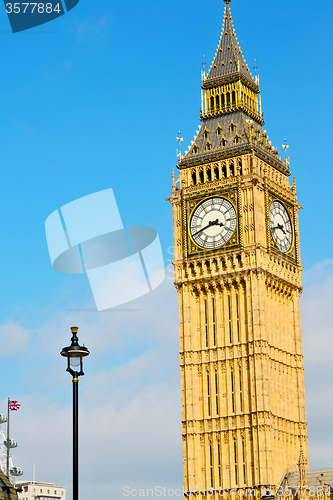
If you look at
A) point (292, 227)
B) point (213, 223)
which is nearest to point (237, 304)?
point (213, 223)

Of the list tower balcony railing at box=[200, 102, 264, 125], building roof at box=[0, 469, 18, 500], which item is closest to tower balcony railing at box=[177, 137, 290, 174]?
tower balcony railing at box=[200, 102, 264, 125]

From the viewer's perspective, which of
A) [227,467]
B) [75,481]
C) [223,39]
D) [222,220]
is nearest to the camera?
[75,481]

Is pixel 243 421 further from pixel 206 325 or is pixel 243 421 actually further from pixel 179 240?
pixel 179 240

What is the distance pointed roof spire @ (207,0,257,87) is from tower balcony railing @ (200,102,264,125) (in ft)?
10.6

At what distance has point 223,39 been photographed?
107562 mm

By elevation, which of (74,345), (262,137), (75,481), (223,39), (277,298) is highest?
(223,39)

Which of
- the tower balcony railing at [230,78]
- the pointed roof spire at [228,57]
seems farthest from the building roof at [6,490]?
the pointed roof spire at [228,57]

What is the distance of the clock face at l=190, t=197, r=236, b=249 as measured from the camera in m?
96.5

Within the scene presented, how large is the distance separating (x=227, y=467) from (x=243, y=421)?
14.2 ft

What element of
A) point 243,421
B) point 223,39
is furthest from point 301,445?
point 223,39

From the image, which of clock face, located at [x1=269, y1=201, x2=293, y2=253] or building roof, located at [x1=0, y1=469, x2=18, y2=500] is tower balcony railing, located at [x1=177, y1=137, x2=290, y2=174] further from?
building roof, located at [x1=0, y1=469, x2=18, y2=500]

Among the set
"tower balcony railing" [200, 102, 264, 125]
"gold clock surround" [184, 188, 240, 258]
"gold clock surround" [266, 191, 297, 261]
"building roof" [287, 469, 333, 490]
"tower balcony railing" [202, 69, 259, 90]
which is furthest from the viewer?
"tower balcony railing" [202, 69, 259, 90]

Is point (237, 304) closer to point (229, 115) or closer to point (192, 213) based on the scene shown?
point (192, 213)

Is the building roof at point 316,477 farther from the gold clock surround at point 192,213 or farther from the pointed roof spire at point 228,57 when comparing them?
the pointed roof spire at point 228,57
